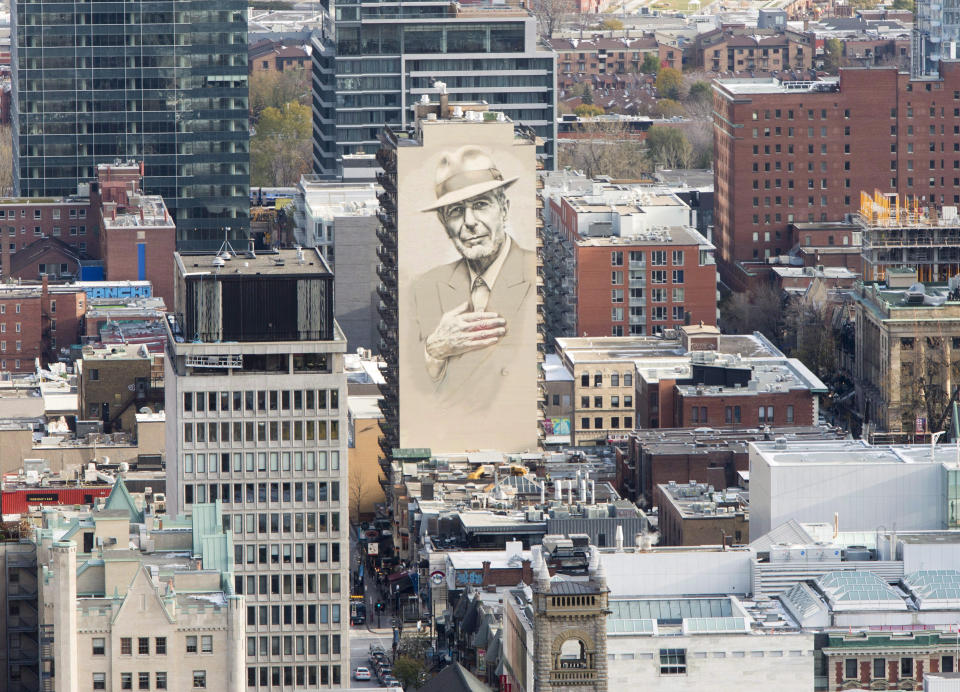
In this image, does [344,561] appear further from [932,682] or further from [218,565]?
[932,682]

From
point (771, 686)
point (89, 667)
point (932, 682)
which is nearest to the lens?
point (89, 667)

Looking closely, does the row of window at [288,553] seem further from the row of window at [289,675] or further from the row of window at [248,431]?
the row of window at [289,675]

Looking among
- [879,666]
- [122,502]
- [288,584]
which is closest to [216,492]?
[288,584]

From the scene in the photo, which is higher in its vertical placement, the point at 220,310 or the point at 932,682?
the point at 220,310

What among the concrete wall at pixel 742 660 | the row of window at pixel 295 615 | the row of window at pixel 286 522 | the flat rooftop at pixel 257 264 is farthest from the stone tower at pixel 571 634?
the flat rooftop at pixel 257 264

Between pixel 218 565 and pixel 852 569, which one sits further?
pixel 852 569

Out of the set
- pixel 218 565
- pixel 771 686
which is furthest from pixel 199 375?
pixel 771 686

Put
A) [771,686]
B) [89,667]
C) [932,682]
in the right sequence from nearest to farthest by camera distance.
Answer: [89,667], [932,682], [771,686]
